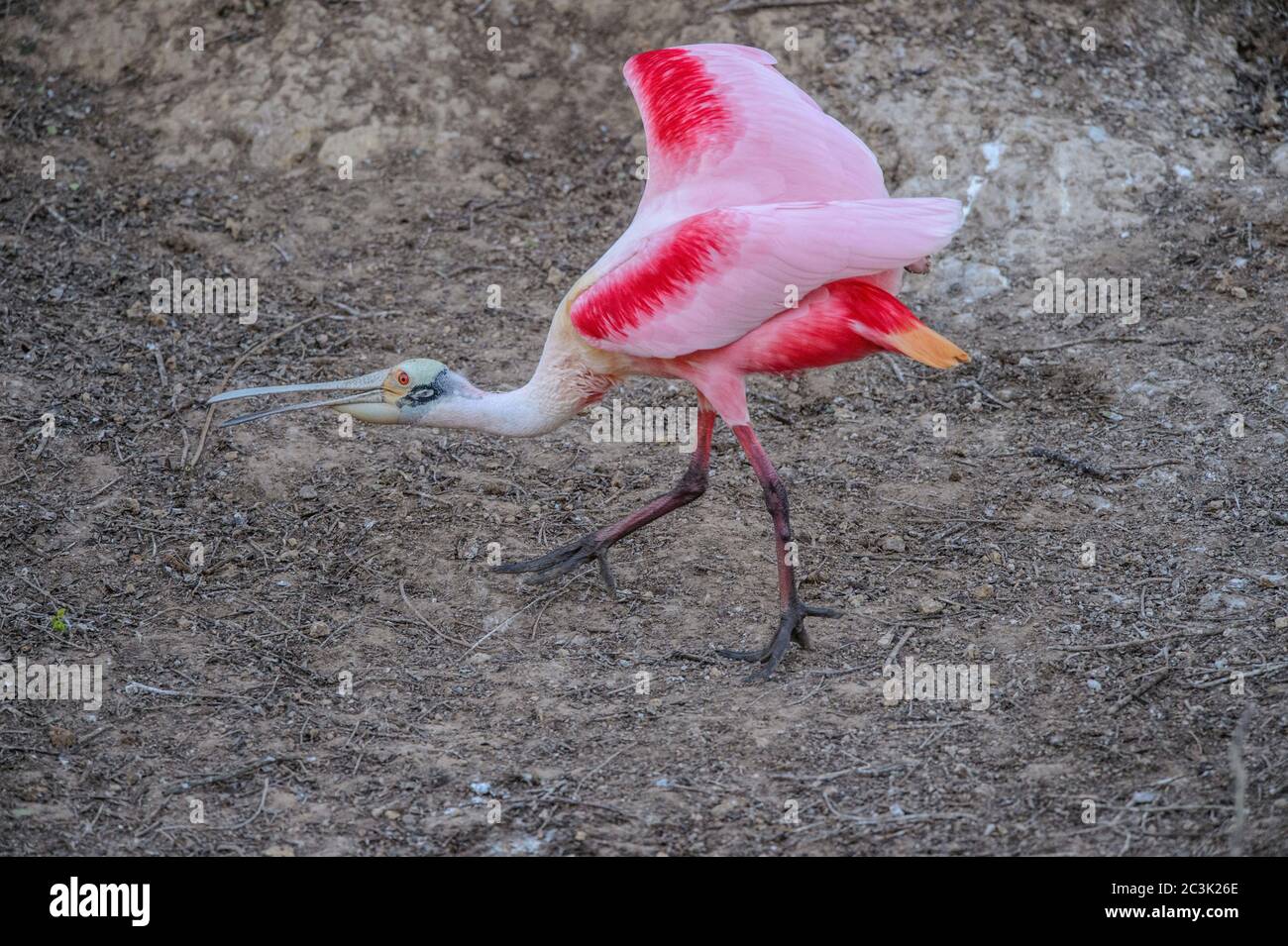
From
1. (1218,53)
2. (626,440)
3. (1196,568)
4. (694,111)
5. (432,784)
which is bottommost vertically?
(432,784)

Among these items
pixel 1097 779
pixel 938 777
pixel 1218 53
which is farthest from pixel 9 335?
pixel 1218 53

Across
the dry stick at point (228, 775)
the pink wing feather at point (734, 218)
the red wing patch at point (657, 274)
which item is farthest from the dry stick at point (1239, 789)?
the dry stick at point (228, 775)

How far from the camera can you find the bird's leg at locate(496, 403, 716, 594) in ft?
19.4

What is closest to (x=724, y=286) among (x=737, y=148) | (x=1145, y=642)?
(x=737, y=148)

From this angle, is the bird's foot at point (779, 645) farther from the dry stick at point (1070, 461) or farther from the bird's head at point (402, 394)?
the dry stick at point (1070, 461)

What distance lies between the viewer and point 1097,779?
4.50 metres

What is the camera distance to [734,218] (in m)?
5.04

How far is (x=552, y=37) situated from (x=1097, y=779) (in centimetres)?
581

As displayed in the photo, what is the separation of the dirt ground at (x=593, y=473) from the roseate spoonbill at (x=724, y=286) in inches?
22.2

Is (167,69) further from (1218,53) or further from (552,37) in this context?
(1218,53)

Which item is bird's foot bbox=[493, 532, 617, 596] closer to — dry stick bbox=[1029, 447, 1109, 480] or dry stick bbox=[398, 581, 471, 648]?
dry stick bbox=[398, 581, 471, 648]

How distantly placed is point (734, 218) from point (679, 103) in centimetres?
84

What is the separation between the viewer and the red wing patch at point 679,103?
5484mm

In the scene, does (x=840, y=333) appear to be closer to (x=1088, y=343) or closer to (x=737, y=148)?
(x=737, y=148)
